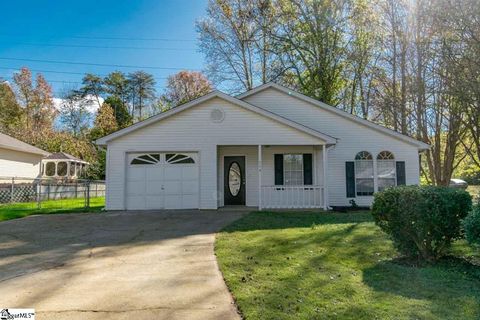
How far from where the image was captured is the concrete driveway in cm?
393

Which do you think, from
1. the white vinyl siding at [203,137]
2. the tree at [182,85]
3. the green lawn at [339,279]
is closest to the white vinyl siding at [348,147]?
the white vinyl siding at [203,137]

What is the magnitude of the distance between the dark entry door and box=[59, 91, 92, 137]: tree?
2972cm

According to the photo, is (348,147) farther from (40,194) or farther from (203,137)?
(40,194)

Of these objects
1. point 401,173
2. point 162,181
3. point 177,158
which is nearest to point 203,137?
point 177,158

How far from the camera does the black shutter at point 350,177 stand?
49.8ft

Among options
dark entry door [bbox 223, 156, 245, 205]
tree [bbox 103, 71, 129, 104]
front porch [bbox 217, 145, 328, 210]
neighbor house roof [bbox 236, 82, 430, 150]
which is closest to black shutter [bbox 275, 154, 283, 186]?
front porch [bbox 217, 145, 328, 210]

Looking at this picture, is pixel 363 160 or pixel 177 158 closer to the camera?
pixel 177 158

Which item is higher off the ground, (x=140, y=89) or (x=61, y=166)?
(x=140, y=89)

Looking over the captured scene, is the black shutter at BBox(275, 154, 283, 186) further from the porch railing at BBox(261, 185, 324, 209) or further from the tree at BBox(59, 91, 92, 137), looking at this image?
the tree at BBox(59, 91, 92, 137)

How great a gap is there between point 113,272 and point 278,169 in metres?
10.5

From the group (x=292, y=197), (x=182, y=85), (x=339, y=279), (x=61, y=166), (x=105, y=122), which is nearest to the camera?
(x=339, y=279)

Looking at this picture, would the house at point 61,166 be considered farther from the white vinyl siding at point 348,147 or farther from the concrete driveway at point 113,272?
the white vinyl siding at point 348,147

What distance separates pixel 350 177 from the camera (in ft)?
49.9

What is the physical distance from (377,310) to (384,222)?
2.86 m
